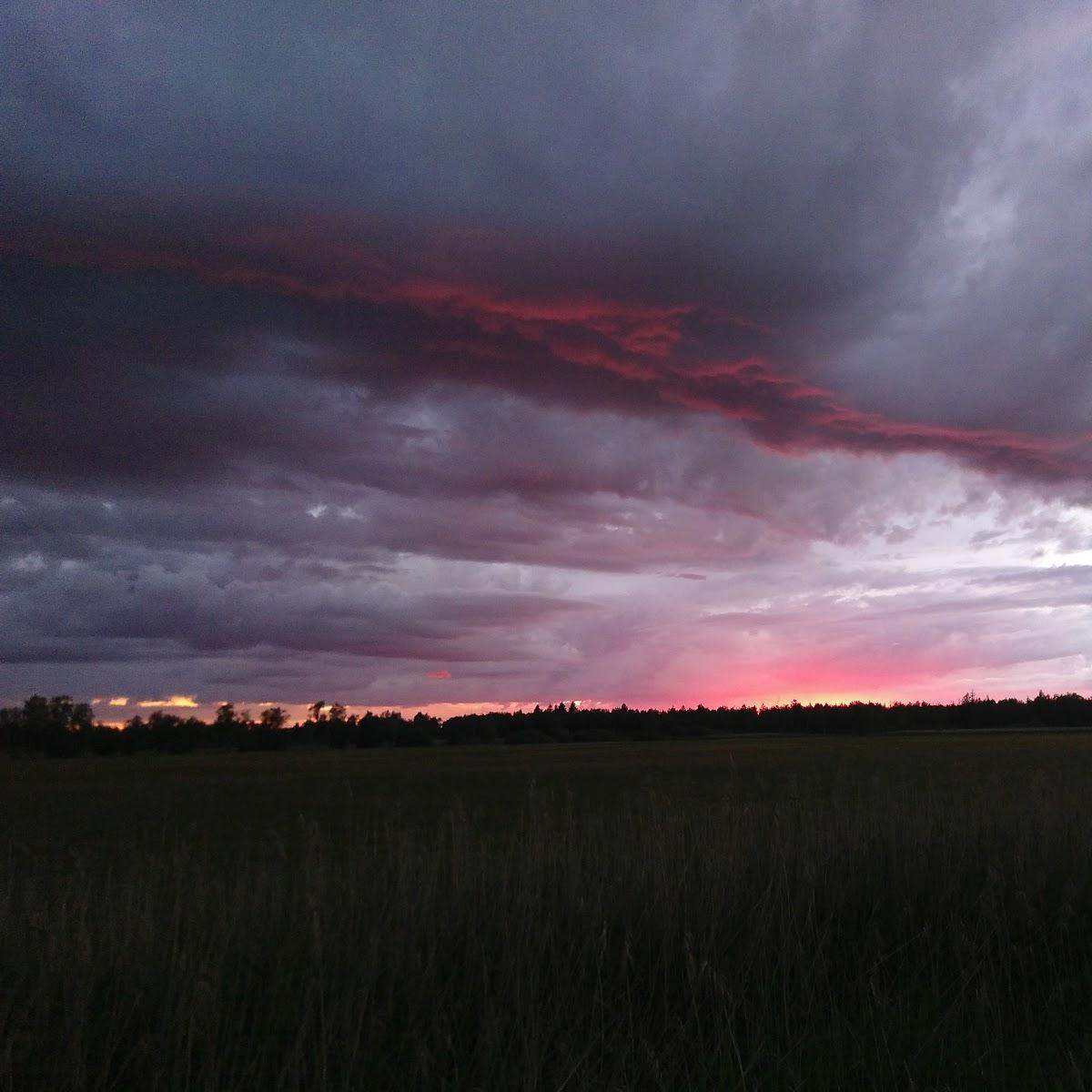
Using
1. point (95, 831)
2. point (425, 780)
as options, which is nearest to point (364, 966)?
point (95, 831)

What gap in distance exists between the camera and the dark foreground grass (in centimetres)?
621

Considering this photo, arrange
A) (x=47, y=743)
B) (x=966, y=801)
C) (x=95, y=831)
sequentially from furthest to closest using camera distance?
(x=47, y=743)
(x=95, y=831)
(x=966, y=801)

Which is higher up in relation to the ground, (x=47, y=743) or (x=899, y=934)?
(x=47, y=743)

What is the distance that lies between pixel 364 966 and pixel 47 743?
11641cm

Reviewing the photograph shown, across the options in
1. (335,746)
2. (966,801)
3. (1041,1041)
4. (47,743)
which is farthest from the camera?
(335,746)

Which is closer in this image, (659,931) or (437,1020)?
(437,1020)

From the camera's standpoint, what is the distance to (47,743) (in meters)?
110

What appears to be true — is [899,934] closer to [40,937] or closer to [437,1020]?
[437,1020]

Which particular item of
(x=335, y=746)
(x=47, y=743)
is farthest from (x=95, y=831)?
(x=335, y=746)

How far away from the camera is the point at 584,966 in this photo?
295 inches

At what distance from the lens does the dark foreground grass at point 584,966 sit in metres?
6.21

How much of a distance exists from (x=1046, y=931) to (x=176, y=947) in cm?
706

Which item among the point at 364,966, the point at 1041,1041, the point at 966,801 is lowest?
the point at 1041,1041

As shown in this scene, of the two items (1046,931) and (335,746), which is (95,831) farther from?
(335,746)
